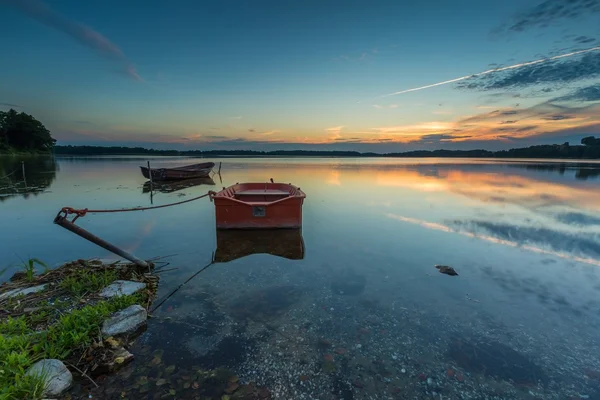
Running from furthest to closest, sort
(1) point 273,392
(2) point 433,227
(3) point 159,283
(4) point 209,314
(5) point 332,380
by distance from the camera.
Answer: (2) point 433,227, (3) point 159,283, (4) point 209,314, (5) point 332,380, (1) point 273,392

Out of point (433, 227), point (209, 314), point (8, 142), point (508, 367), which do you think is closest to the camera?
point (508, 367)

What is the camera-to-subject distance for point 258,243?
9.85 meters

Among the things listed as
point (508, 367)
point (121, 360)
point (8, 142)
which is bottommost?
point (508, 367)

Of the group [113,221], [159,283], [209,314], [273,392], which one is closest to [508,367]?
[273,392]

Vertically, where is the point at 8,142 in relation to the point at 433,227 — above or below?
above

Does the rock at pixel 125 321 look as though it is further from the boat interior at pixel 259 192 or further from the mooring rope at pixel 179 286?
the boat interior at pixel 259 192

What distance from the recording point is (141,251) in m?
8.85

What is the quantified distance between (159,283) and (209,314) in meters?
2.07

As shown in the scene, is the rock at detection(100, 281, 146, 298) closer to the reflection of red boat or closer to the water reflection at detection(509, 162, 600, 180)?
the reflection of red boat

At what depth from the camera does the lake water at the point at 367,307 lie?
12.3 feet

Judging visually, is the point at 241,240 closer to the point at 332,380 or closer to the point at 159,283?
the point at 159,283

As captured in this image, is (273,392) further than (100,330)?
No

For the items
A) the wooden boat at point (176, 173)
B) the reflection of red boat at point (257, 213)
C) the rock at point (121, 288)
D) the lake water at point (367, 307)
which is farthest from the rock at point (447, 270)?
the wooden boat at point (176, 173)

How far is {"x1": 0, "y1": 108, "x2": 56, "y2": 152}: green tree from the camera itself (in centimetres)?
7725
